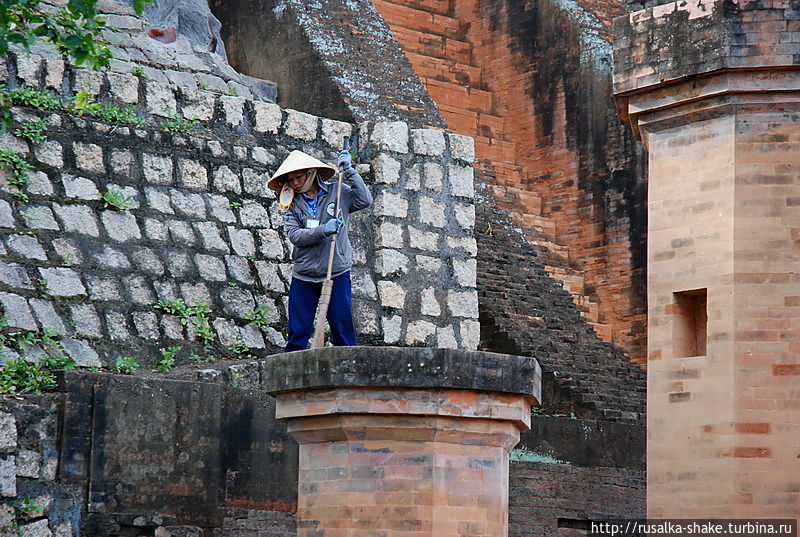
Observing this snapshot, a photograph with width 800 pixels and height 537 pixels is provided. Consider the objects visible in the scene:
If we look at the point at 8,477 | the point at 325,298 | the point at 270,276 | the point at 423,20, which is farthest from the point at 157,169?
the point at 423,20

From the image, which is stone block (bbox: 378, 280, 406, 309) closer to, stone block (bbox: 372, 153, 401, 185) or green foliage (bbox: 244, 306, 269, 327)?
stone block (bbox: 372, 153, 401, 185)

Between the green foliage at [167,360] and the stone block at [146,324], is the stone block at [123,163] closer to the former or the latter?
the stone block at [146,324]

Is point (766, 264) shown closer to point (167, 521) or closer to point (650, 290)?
point (650, 290)

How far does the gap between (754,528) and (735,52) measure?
3178mm

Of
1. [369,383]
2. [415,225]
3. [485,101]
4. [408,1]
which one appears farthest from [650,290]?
[408,1]

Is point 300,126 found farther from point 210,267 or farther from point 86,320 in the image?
point 86,320

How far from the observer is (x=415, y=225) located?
13.7 meters

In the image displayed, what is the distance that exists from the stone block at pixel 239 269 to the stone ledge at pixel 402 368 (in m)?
3.91

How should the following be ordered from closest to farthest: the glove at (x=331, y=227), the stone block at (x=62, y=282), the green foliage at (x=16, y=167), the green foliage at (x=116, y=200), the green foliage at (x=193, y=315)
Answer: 1. the glove at (x=331, y=227)
2. the stone block at (x=62, y=282)
3. the green foliage at (x=16, y=167)
4. the green foliage at (x=193, y=315)
5. the green foliage at (x=116, y=200)

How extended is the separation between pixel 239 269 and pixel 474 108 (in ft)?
23.6

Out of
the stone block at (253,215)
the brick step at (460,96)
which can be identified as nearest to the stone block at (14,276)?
the stone block at (253,215)

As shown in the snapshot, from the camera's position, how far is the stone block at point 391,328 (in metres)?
13.2

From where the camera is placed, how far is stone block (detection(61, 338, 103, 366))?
36.9ft

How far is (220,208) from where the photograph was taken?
1293 cm
